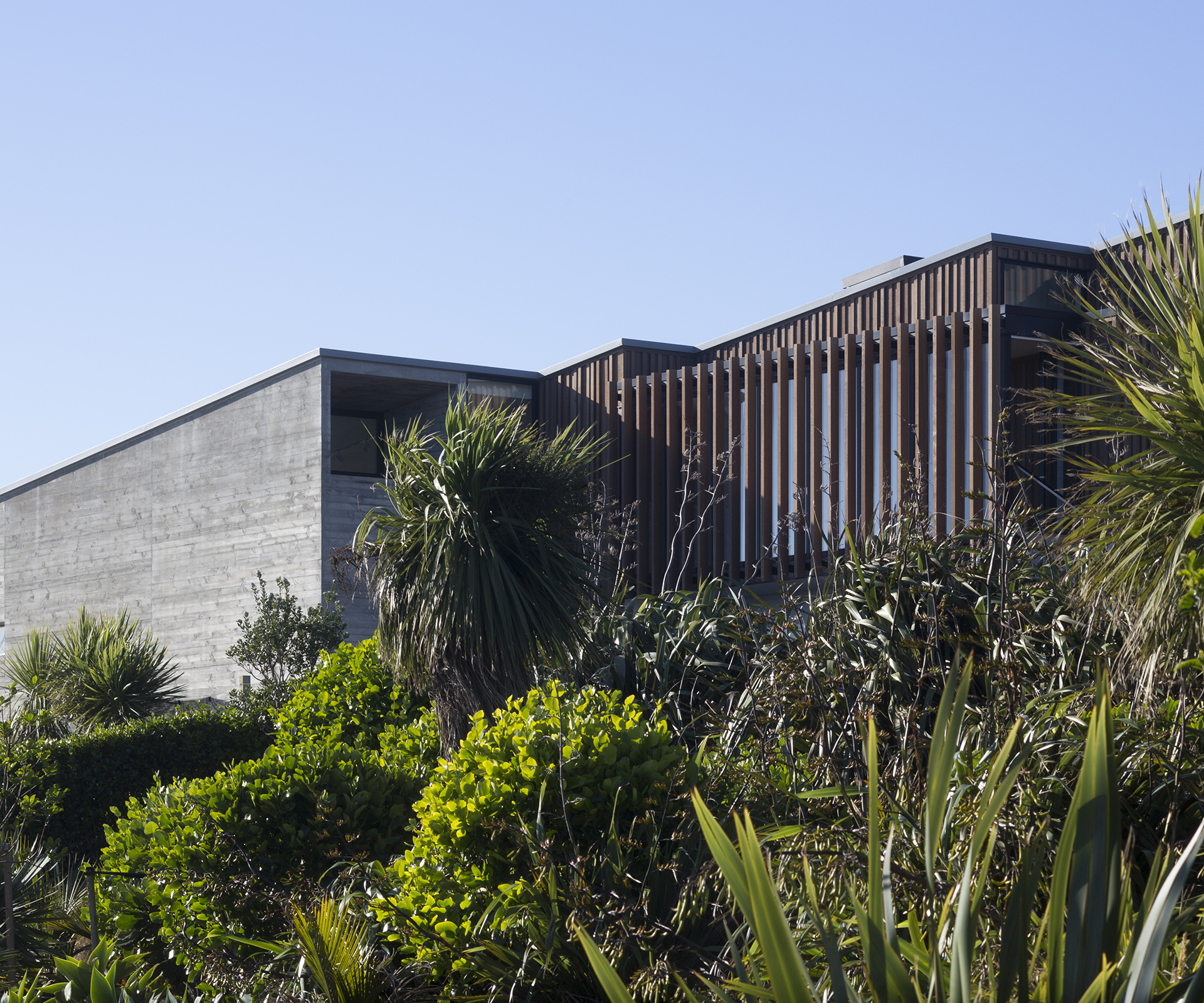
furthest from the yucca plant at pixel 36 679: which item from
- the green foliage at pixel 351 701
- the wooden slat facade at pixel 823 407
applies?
the wooden slat facade at pixel 823 407

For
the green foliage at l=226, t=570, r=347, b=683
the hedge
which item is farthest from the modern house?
the hedge

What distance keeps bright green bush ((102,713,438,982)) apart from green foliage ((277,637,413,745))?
228 centimetres

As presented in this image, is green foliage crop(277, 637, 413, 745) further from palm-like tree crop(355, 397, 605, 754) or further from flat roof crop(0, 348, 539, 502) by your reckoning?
flat roof crop(0, 348, 539, 502)

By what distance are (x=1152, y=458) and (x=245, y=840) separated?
473 cm

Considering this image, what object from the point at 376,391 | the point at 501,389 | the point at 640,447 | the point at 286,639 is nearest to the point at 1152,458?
the point at 640,447

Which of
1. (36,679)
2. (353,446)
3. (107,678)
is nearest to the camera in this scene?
(107,678)

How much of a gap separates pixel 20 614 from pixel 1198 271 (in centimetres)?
2346

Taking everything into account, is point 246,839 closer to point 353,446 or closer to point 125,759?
point 125,759

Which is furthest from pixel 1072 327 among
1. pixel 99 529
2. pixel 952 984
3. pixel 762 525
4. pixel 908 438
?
pixel 99 529

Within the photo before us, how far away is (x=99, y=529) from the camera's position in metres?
21.4

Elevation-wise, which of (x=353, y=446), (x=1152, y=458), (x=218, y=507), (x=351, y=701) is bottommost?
(x=351, y=701)

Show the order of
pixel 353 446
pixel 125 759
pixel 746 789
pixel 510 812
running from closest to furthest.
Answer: pixel 746 789 < pixel 510 812 < pixel 125 759 < pixel 353 446

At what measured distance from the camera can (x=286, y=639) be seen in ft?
49.6

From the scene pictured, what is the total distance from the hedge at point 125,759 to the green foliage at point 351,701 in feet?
8.26
